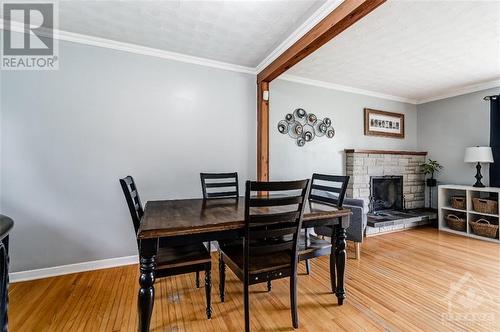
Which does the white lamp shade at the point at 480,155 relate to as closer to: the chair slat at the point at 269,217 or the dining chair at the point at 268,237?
the dining chair at the point at 268,237

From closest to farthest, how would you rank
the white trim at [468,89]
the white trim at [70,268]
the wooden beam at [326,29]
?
the wooden beam at [326,29], the white trim at [70,268], the white trim at [468,89]

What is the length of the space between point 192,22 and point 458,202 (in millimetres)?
4682

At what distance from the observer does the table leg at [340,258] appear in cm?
190

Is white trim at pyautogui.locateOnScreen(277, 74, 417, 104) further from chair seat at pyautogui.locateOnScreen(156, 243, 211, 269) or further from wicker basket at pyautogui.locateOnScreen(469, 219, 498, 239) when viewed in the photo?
chair seat at pyautogui.locateOnScreen(156, 243, 211, 269)

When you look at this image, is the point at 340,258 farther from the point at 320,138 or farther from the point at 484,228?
the point at 484,228

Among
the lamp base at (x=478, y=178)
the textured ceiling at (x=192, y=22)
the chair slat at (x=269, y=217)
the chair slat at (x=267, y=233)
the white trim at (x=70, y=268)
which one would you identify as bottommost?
the white trim at (x=70, y=268)

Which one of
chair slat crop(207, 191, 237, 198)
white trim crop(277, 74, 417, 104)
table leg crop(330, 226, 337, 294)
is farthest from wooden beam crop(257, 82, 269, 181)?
table leg crop(330, 226, 337, 294)

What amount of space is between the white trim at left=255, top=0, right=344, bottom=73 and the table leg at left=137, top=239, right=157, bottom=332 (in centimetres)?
214

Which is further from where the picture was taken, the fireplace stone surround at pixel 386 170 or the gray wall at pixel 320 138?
the fireplace stone surround at pixel 386 170

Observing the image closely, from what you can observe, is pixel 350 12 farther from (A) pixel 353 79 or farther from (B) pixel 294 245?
(A) pixel 353 79

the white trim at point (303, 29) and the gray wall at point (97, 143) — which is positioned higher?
the white trim at point (303, 29)

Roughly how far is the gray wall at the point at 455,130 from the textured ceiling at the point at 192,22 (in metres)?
3.74

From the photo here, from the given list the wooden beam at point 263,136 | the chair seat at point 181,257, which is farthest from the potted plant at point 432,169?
the chair seat at point 181,257

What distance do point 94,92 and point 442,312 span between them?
3698 millimetres
